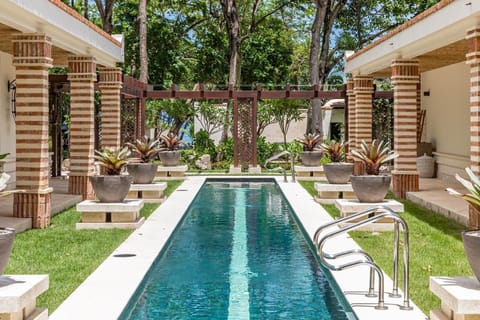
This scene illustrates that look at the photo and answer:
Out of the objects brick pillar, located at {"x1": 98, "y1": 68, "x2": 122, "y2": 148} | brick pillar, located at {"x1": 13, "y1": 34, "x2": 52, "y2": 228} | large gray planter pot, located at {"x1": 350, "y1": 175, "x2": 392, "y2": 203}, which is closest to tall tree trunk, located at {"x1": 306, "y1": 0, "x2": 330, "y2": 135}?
brick pillar, located at {"x1": 98, "y1": 68, "x2": 122, "y2": 148}

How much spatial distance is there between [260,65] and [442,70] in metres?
20.2

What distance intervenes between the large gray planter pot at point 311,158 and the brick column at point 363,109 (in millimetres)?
1418

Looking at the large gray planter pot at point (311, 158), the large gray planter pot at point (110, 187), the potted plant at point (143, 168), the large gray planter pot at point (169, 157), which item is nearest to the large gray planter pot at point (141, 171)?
the potted plant at point (143, 168)

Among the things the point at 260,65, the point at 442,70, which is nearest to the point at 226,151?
the point at 442,70

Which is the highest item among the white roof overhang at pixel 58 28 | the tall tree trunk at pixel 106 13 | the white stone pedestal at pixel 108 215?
Answer: the tall tree trunk at pixel 106 13

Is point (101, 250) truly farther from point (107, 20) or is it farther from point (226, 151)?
point (107, 20)

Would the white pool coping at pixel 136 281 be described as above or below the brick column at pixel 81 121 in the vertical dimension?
below

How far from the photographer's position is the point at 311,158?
2161 cm

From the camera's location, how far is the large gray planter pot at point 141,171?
1464 centimetres

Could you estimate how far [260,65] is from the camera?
38.1 meters

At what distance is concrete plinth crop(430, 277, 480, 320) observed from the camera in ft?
14.8

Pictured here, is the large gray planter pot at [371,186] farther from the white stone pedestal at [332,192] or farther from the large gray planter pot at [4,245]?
the large gray planter pot at [4,245]

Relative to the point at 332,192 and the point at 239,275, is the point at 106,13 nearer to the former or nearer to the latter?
the point at 332,192

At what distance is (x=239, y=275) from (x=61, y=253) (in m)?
2.42
